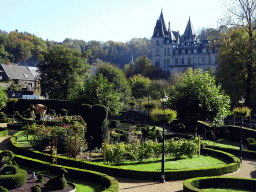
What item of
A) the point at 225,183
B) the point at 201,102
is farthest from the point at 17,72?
the point at 225,183

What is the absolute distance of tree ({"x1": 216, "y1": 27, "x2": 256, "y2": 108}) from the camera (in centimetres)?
3431

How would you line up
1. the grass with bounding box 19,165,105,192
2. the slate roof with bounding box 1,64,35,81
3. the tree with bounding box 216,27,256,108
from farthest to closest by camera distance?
the slate roof with bounding box 1,64,35,81 → the tree with bounding box 216,27,256,108 → the grass with bounding box 19,165,105,192

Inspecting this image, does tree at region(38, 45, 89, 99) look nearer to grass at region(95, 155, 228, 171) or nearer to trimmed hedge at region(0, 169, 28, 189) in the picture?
grass at region(95, 155, 228, 171)

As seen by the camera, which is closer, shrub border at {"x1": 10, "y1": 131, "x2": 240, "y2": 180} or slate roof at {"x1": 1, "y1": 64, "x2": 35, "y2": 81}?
shrub border at {"x1": 10, "y1": 131, "x2": 240, "y2": 180}

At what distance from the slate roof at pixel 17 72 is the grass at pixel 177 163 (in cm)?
5181

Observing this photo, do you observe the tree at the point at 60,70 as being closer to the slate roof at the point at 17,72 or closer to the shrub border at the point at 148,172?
the slate roof at the point at 17,72

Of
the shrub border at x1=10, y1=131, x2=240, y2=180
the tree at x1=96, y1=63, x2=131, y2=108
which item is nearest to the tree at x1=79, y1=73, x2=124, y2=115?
the shrub border at x1=10, y1=131, x2=240, y2=180

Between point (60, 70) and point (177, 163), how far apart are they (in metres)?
34.9

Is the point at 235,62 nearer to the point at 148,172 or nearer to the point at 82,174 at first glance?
the point at 148,172

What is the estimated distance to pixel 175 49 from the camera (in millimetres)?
91750

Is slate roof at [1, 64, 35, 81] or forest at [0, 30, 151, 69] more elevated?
forest at [0, 30, 151, 69]

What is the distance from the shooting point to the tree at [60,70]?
48.3 m

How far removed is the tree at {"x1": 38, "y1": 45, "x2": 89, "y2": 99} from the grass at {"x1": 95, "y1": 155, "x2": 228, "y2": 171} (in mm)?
31588

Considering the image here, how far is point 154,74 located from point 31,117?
42.2m
